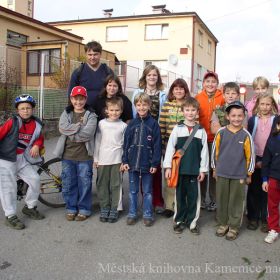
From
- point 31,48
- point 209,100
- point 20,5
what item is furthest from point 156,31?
point 209,100

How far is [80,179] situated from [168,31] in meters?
27.4

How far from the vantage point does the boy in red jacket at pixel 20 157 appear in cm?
437

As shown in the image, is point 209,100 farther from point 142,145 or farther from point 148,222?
point 148,222

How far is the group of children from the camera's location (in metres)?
4.17

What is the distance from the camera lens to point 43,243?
393cm

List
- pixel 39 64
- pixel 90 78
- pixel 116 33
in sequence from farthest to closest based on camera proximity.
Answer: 1. pixel 116 33
2. pixel 39 64
3. pixel 90 78

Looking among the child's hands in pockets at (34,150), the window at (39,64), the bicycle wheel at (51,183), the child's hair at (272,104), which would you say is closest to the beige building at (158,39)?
the window at (39,64)

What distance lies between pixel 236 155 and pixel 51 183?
8.60ft

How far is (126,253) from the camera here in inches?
146

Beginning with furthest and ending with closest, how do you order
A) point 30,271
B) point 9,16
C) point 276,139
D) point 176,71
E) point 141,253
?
point 176,71 < point 9,16 < point 276,139 < point 141,253 < point 30,271

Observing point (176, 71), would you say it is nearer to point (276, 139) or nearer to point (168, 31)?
point (168, 31)

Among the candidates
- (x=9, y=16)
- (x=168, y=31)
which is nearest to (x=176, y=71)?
(x=168, y=31)

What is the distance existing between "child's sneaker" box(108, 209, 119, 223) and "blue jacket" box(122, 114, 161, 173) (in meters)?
0.63

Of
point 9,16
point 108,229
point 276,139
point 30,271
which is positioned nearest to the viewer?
point 30,271
